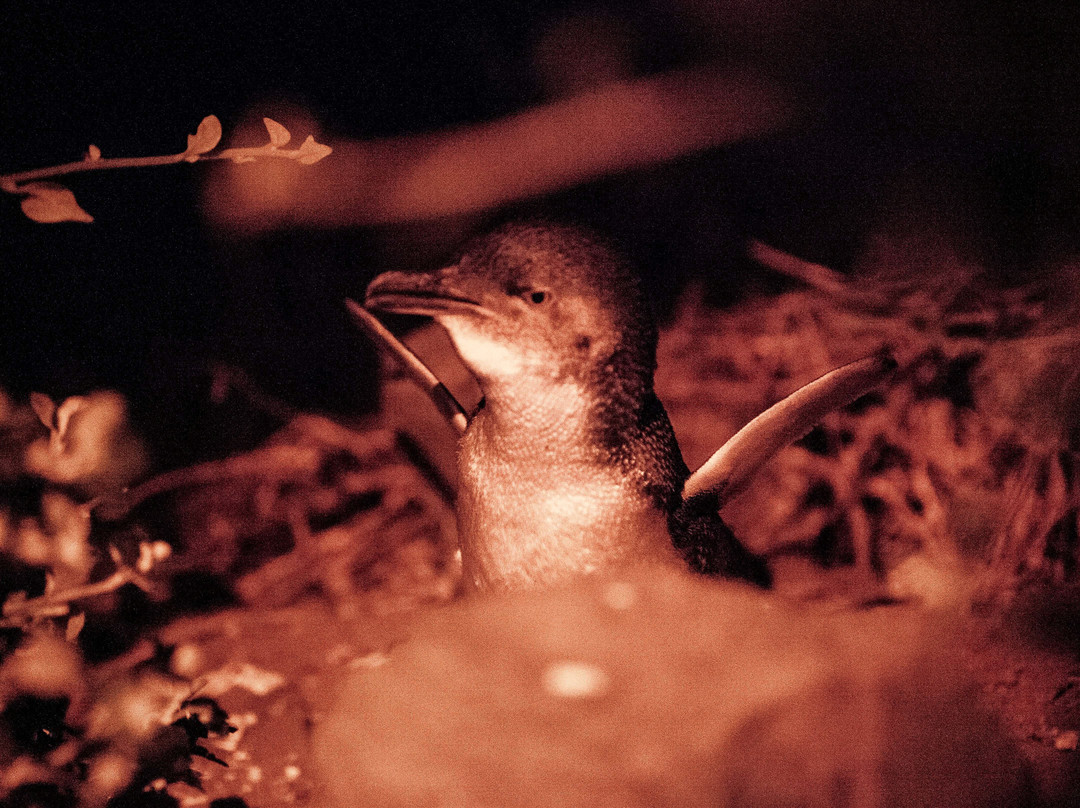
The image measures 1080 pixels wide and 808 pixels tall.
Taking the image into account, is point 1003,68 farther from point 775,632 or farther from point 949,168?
point 775,632

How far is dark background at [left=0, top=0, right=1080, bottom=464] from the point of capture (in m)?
1.76

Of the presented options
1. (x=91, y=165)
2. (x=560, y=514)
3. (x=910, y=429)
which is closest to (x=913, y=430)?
(x=910, y=429)

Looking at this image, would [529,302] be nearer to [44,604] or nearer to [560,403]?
[560,403]

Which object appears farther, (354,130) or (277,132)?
(354,130)

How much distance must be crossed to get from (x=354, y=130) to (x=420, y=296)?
3.72 feet

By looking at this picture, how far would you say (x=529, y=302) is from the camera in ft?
4.02

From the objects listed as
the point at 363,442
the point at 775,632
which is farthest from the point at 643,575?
the point at 363,442

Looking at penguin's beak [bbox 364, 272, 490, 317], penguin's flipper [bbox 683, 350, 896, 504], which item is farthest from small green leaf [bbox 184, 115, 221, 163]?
penguin's flipper [bbox 683, 350, 896, 504]

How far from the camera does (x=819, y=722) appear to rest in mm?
829

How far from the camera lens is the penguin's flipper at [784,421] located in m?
1.35

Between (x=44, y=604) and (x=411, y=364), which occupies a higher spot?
(x=411, y=364)

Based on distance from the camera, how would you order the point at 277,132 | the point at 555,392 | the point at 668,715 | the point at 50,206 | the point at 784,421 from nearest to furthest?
the point at 668,715 < the point at 50,206 < the point at 277,132 < the point at 555,392 < the point at 784,421

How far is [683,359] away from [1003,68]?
122cm

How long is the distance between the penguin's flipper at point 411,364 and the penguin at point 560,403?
278 millimetres
